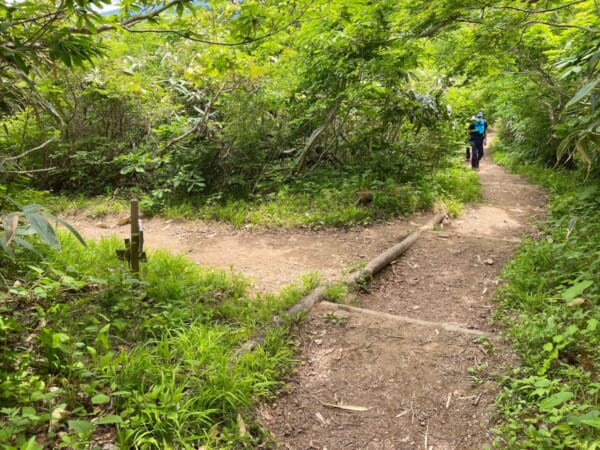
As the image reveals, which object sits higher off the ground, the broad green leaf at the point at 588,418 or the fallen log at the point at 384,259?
the fallen log at the point at 384,259

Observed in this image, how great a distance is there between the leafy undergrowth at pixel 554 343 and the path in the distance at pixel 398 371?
0.59 ft

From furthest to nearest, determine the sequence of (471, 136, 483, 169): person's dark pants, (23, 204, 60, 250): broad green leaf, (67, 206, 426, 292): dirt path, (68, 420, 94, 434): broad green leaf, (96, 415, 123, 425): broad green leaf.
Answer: (471, 136, 483, 169): person's dark pants, (67, 206, 426, 292): dirt path, (96, 415, 123, 425): broad green leaf, (68, 420, 94, 434): broad green leaf, (23, 204, 60, 250): broad green leaf

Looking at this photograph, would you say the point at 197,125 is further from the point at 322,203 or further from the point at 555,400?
the point at 555,400

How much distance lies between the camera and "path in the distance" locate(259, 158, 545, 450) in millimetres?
2500

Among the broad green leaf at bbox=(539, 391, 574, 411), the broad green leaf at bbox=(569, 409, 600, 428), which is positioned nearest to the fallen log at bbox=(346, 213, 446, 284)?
the broad green leaf at bbox=(539, 391, 574, 411)

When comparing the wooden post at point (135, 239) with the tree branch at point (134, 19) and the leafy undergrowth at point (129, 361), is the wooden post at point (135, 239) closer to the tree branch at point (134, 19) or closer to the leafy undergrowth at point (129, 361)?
the leafy undergrowth at point (129, 361)

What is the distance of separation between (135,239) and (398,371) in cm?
246

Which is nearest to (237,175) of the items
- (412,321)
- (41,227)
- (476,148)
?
(412,321)

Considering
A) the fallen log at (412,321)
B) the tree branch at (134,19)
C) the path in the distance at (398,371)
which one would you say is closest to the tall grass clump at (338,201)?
the path in the distance at (398,371)

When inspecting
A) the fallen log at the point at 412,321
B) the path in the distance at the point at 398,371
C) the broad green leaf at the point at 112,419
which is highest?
the broad green leaf at the point at 112,419

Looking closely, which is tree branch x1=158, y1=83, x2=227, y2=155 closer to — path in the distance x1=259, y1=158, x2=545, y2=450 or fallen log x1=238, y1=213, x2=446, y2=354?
fallen log x1=238, y1=213, x2=446, y2=354

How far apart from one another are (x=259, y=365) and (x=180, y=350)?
561 mm

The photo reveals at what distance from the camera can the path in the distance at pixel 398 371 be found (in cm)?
250

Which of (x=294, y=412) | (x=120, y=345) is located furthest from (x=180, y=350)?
(x=294, y=412)
